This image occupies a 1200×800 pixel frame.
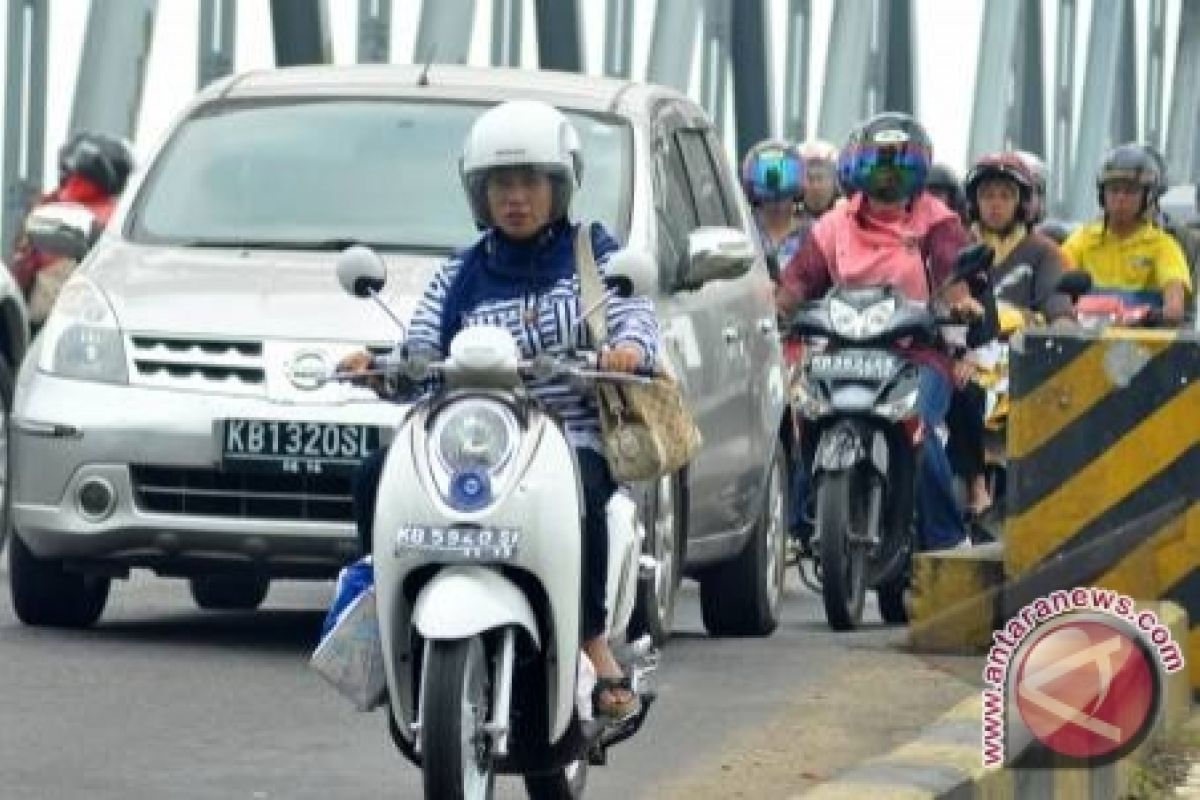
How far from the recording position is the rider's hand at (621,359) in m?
8.32

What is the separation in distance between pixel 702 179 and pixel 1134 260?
9.47ft

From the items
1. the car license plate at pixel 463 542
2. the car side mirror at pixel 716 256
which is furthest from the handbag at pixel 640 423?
the car side mirror at pixel 716 256

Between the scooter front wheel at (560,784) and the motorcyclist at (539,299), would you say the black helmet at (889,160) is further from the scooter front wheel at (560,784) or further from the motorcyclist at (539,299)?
the scooter front wheel at (560,784)

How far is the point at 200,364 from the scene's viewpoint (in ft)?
38.2

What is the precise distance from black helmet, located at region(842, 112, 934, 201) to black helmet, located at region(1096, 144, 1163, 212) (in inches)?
72.0

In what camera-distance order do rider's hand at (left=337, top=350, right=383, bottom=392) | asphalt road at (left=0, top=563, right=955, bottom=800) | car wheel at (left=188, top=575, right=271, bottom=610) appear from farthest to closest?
car wheel at (left=188, top=575, right=271, bottom=610) < asphalt road at (left=0, top=563, right=955, bottom=800) < rider's hand at (left=337, top=350, right=383, bottom=392)

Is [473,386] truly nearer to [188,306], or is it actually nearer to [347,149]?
[188,306]

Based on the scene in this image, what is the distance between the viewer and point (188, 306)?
38.6 ft

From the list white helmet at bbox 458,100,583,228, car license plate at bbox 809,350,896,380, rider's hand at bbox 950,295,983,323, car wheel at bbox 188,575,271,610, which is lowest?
car wheel at bbox 188,575,271,610

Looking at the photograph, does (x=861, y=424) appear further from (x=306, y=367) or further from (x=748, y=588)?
(x=306, y=367)

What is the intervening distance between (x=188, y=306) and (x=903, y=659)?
2.00 metres

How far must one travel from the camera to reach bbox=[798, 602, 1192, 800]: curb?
8188 millimetres

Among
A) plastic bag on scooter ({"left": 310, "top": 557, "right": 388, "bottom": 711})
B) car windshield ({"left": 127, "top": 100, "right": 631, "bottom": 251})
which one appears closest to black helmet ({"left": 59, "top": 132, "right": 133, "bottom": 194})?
car windshield ({"left": 127, "top": 100, "right": 631, "bottom": 251})

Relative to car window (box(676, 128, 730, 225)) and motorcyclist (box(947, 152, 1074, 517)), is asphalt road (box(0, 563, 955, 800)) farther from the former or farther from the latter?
motorcyclist (box(947, 152, 1074, 517))
